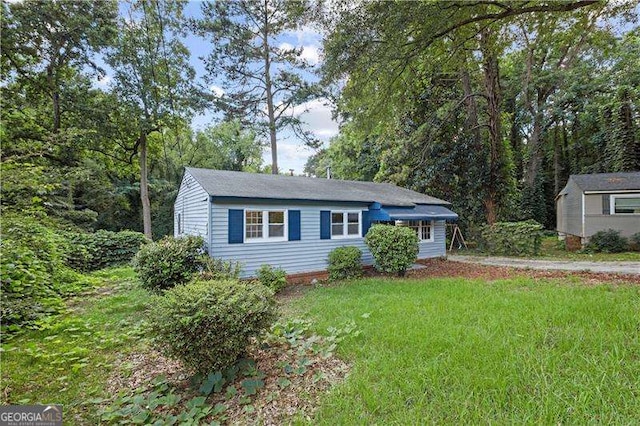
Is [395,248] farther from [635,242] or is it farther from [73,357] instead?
[635,242]

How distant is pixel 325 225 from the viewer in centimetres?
1020

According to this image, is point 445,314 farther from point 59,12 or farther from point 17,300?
point 59,12

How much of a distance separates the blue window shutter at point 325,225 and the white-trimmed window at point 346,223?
0.88 feet

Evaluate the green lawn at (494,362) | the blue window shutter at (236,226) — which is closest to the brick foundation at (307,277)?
the blue window shutter at (236,226)

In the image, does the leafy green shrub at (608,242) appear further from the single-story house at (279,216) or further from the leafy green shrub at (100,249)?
the leafy green shrub at (100,249)

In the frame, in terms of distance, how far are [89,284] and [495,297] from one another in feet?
37.8

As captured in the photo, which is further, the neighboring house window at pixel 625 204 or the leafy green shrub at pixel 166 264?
the neighboring house window at pixel 625 204

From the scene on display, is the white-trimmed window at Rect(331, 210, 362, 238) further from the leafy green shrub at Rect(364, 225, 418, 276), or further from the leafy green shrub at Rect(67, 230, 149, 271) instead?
the leafy green shrub at Rect(67, 230, 149, 271)

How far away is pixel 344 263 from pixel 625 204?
16.1 m

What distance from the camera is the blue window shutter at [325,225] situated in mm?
10141

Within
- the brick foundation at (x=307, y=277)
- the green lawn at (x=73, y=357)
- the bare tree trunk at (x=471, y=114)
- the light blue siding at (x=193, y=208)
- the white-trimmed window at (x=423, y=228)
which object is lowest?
the green lawn at (x=73, y=357)

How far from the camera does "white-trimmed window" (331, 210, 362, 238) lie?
10.6 meters

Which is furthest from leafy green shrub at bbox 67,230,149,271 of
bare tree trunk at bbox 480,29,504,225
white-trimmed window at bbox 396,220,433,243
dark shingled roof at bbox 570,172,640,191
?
dark shingled roof at bbox 570,172,640,191
